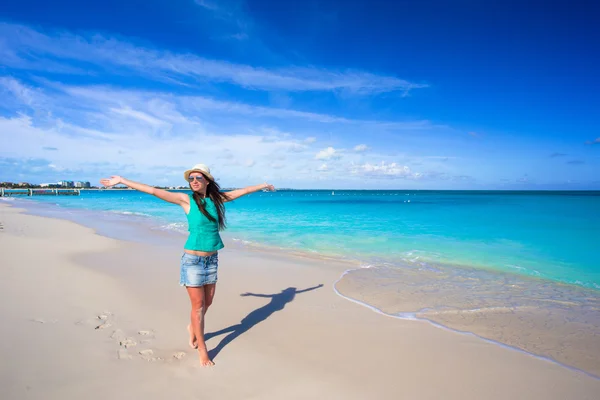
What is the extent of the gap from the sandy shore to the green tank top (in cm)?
150

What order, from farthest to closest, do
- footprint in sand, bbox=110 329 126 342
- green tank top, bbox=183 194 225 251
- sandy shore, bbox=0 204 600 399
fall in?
footprint in sand, bbox=110 329 126 342 → green tank top, bbox=183 194 225 251 → sandy shore, bbox=0 204 600 399

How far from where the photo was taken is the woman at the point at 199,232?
12.3 feet

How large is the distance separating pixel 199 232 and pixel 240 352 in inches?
72.3

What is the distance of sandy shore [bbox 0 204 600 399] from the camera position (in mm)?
3512

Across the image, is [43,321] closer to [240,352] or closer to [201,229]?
[240,352]

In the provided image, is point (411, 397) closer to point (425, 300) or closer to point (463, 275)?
point (425, 300)

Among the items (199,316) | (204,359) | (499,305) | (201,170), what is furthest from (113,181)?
(499,305)

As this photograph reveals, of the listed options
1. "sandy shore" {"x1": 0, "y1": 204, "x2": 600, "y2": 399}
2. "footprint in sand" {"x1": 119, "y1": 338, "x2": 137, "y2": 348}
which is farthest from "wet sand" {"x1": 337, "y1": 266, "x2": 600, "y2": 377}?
"footprint in sand" {"x1": 119, "y1": 338, "x2": 137, "y2": 348}

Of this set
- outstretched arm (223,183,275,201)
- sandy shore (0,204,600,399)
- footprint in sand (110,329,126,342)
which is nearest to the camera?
sandy shore (0,204,600,399)

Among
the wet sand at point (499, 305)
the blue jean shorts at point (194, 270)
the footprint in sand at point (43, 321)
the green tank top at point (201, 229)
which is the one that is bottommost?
the wet sand at point (499, 305)

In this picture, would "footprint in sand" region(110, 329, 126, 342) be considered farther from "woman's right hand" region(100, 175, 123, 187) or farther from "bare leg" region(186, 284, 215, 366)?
"woman's right hand" region(100, 175, 123, 187)

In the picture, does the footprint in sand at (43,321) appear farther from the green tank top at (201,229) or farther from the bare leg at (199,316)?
the green tank top at (201,229)

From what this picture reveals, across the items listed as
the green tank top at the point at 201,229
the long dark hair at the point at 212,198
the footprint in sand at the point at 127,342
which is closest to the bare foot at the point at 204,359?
the footprint in sand at the point at 127,342

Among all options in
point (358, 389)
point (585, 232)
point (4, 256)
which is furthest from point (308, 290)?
point (585, 232)
